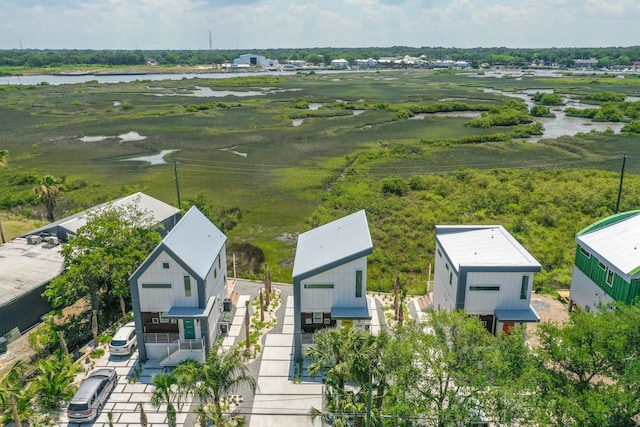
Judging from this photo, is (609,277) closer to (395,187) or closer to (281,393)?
(281,393)

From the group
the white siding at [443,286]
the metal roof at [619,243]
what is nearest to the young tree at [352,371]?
the white siding at [443,286]

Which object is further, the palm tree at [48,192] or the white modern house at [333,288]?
the palm tree at [48,192]

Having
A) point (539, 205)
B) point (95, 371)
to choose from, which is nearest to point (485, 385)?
point (95, 371)

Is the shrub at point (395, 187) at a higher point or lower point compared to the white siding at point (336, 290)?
lower

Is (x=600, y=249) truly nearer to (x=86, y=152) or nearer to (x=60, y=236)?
(x=60, y=236)

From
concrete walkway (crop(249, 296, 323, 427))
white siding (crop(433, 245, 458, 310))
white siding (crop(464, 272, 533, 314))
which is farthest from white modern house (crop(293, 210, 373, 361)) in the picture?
white siding (crop(464, 272, 533, 314))

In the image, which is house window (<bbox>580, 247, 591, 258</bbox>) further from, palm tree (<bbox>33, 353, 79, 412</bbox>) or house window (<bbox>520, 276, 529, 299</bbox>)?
palm tree (<bbox>33, 353, 79, 412</bbox>)

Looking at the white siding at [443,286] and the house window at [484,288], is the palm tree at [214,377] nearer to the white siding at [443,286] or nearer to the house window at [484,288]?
the white siding at [443,286]

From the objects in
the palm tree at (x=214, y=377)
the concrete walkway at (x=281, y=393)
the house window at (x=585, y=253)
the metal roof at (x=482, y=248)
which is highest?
the metal roof at (x=482, y=248)
